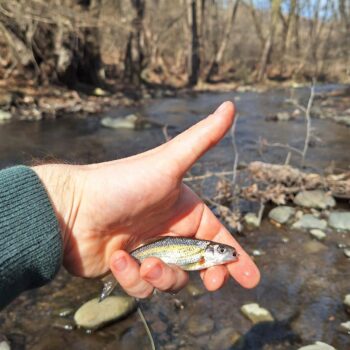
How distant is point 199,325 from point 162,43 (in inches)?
1249

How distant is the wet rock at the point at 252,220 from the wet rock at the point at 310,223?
0.52 m

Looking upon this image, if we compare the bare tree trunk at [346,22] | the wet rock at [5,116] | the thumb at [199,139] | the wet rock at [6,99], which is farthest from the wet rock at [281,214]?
the bare tree trunk at [346,22]

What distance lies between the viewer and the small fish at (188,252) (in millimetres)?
2814

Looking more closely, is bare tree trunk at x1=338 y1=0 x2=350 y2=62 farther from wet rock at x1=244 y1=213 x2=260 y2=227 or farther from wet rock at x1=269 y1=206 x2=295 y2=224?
wet rock at x1=244 y1=213 x2=260 y2=227

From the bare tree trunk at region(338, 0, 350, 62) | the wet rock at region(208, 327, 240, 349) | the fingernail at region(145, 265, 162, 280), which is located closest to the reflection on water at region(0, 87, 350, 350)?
the wet rock at region(208, 327, 240, 349)

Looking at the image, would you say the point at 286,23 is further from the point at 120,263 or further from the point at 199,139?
the point at 120,263

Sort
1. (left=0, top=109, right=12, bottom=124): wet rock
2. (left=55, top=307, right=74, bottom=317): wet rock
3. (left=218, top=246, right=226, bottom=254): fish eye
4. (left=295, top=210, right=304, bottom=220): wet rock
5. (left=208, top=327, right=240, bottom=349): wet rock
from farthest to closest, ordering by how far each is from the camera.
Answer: (left=0, top=109, right=12, bottom=124): wet rock < (left=295, top=210, right=304, bottom=220): wet rock < (left=55, top=307, right=74, bottom=317): wet rock < (left=208, top=327, right=240, bottom=349): wet rock < (left=218, top=246, right=226, bottom=254): fish eye

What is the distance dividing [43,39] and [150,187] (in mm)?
18219

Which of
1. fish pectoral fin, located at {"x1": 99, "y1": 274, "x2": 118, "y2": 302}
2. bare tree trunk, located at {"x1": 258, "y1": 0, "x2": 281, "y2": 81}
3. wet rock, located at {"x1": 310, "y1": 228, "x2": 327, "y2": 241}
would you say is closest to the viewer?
fish pectoral fin, located at {"x1": 99, "y1": 274, "x2": 118, "y2": 302}

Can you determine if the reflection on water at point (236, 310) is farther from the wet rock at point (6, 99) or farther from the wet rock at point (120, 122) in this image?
the wet rock at point (6, 99)

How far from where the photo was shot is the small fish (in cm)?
281

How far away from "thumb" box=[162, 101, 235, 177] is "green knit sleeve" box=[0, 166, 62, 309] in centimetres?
72

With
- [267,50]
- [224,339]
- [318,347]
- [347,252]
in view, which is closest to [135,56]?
[267,50]

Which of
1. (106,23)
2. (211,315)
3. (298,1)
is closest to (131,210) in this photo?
(211,315)
